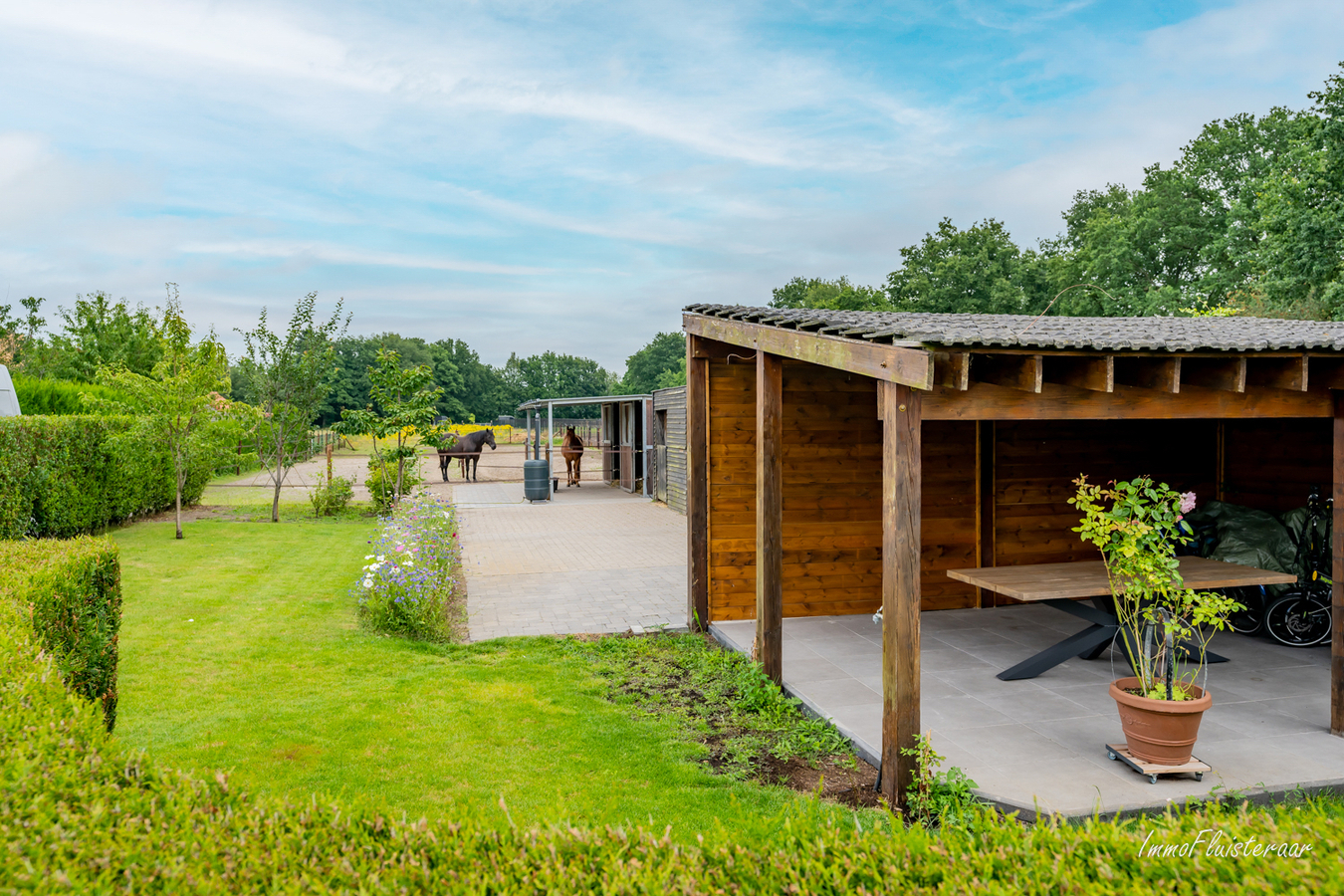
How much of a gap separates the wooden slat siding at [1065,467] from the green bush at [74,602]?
7.12m

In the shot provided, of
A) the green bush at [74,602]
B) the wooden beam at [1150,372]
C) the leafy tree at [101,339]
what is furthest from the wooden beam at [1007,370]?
the leafy tree at [101,339]

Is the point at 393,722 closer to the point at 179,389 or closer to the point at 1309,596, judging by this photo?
the point at 1309,596

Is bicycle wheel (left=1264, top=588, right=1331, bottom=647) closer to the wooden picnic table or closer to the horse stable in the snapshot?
the wooden picnic table

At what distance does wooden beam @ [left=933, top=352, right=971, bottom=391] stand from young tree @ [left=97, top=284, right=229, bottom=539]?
41.5 ft

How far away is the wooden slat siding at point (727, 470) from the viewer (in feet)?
24.5

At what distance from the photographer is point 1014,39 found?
17.6 metres

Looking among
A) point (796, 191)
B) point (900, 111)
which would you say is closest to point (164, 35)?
point (900, 111)

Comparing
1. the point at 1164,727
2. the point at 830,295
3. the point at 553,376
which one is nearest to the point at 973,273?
the point at 830,295

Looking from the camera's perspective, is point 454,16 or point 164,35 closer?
point 164,35

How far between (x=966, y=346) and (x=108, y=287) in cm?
3326

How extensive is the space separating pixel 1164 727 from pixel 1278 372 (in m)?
2.11

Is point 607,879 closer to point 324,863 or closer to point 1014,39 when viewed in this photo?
point 324,863

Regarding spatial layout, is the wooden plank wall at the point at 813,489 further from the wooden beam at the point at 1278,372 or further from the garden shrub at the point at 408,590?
the wooden beam at the point at 1278,372

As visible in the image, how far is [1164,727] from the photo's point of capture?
13.2 ft
